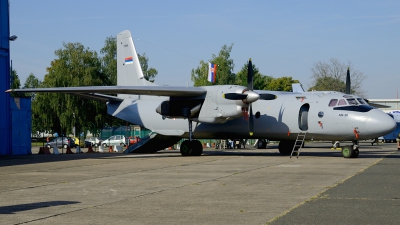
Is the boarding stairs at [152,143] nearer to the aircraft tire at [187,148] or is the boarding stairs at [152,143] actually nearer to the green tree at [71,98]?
the aircraft tire at [187,148]

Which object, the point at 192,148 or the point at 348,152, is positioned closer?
the point at 348,152

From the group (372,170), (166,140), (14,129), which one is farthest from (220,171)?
(14,129)

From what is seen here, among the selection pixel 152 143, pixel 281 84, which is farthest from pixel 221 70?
pixel 152 143

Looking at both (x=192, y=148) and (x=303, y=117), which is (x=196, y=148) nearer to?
(x=192, y=148)

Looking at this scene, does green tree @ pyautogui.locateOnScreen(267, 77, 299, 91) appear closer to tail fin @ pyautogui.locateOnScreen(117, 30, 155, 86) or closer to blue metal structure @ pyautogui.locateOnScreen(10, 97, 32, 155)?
tail fin @ pyautogui.locateOnScreen(117, 30, 155, 86)

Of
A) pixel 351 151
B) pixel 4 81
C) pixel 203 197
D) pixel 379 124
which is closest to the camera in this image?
pixel 203 197

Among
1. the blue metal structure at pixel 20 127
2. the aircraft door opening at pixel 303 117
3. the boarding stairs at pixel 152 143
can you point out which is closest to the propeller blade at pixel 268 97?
the aircraft door opening at pixel 303 117

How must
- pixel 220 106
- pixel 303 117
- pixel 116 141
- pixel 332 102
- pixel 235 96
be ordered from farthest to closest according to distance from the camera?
pixel 116 141 → pixel 220 106 → pixel 235 96 → pixel 303 117 → pixel 332 102

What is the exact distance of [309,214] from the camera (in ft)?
30.7

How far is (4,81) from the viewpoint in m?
32.3

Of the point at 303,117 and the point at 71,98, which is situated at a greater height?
the point at 71,98

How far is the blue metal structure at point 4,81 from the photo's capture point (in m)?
32.0

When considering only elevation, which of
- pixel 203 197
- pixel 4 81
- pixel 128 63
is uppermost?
pixel 128 63

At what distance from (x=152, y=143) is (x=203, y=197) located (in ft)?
74.4
